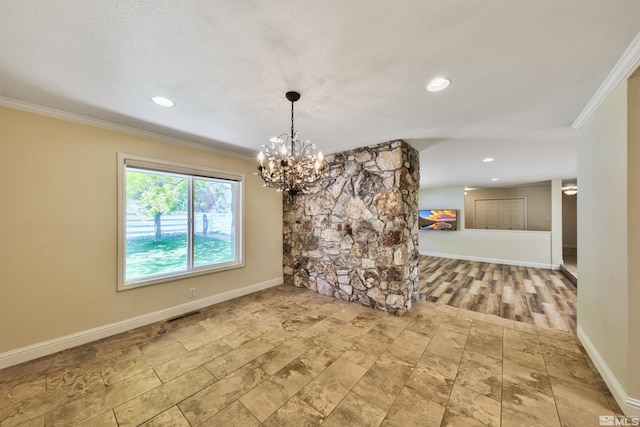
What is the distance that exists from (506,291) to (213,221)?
5.49 metres

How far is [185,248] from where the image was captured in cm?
348

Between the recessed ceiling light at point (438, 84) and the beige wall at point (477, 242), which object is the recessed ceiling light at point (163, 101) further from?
the beige wall at point (477, 242)

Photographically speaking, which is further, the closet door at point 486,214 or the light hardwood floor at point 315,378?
the closet door at point 486,214

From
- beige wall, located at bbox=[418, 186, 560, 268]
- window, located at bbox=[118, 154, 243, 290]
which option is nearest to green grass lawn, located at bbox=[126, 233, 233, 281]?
window, located at bbox=[118, 154, 243, 290]

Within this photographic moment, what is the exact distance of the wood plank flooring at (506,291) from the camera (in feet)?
10.9

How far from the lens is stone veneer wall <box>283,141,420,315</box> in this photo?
3.36m

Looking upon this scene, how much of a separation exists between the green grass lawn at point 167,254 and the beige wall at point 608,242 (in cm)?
450

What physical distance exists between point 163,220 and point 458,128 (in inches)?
162

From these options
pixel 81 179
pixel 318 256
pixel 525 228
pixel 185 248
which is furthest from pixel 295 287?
pixel 525 228

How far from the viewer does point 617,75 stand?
1709 millimetres

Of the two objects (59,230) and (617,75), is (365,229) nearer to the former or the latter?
(617,75)

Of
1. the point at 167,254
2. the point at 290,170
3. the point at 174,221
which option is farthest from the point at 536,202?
the point at 167,254

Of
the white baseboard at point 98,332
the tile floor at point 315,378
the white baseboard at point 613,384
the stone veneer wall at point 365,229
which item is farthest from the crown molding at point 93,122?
the white baseboard at point 613,384

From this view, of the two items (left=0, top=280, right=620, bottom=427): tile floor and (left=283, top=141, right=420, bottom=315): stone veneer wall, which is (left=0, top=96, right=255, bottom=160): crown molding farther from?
(left=0, top=280, right=620, bottom=427): tile floor
